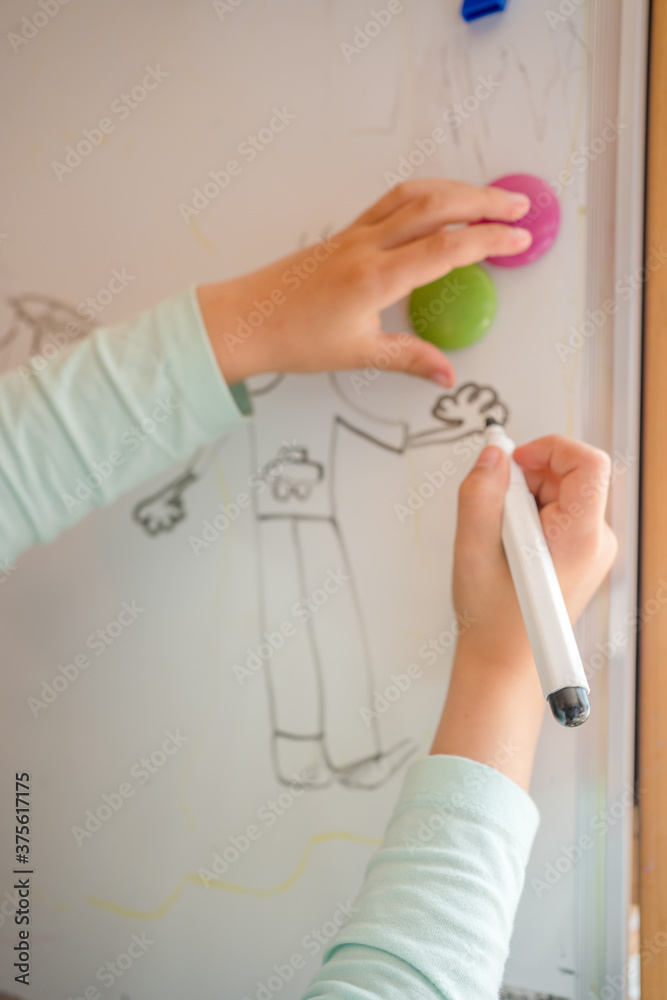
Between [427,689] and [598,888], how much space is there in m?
0.17

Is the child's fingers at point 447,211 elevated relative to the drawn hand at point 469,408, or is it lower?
elevated

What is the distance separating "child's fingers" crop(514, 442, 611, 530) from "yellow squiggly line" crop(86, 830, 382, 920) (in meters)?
0.29

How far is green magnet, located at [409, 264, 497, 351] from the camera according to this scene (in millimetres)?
440

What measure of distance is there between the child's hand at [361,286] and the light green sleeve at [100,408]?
0.02m

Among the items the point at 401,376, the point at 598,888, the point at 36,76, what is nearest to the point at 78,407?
the point at 401,376

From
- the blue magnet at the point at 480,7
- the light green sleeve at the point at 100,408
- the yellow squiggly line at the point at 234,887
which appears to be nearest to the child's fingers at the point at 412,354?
the light green sleeve at the point at 100,408

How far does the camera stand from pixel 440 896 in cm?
31

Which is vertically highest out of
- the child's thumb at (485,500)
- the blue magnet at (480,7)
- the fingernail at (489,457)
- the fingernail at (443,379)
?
the blue magnet at (480,7)

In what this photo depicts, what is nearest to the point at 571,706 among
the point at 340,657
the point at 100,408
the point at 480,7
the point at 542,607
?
the point at 542,607

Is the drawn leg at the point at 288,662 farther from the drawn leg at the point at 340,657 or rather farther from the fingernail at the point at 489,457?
the fingernail at the point at 489,457

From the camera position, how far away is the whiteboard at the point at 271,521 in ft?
1.45

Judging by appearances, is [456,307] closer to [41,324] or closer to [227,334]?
[227,334]

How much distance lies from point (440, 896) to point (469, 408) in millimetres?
292

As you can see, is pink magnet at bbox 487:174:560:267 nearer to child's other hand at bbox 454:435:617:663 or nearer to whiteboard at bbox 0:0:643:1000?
whiteboard at bbox 0:0:643:1000
